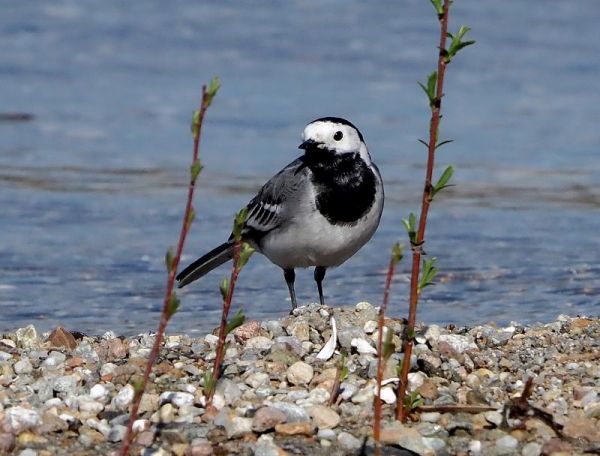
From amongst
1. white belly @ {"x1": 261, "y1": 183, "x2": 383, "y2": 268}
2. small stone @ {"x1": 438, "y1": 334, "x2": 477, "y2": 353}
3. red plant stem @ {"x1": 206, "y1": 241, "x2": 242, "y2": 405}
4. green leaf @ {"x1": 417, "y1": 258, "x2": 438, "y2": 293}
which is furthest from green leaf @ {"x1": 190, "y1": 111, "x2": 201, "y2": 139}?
white belly @ {"x1": 261, "y1": 183, "x2": 383, "y2": 268}

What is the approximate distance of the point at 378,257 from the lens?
955 cm

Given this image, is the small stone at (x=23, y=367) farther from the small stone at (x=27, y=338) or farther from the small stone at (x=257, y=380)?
the small stone at (x=257, y=380)

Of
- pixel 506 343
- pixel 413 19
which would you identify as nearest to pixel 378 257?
pixel 506 343

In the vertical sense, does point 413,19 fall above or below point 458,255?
above

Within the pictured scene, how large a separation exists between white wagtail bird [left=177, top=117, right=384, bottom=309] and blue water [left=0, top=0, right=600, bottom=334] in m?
0.64

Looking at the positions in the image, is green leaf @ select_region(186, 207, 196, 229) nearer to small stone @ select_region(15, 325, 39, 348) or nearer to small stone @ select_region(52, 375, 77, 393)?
small stone @ select_region(52, 375, 77, 393)

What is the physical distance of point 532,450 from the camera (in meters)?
4.85

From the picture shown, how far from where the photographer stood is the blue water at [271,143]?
8742 millimetres

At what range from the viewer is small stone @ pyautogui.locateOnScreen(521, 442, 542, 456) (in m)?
4.84

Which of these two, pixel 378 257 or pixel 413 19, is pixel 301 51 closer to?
pixel 413 19

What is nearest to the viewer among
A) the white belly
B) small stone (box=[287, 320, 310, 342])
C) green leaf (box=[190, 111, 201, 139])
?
green leaf (box=[190, 111, 201, 139])

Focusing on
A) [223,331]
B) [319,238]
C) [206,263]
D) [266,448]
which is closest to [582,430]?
[266,448]

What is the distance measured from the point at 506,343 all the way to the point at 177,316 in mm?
2529

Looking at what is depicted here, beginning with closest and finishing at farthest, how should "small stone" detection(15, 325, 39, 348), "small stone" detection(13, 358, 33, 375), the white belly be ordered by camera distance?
"small stone" detection(13, 358, 33, 375), "small stone" detection(15, 325, 39, 348), the white belly
